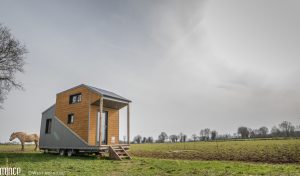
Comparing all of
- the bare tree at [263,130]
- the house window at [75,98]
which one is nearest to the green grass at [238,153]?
the house window at [75,98]

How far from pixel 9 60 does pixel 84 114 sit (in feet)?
30.5

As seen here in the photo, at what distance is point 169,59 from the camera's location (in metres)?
17.8

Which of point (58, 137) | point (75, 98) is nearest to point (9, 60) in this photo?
point (75, 98)

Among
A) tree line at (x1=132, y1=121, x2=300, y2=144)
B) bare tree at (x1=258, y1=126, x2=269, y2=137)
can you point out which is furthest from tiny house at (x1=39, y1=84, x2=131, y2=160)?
bare tree at (x1=258, y1=126, x2=269, y2=137)

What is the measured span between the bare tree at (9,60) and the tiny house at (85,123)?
13.8 feet

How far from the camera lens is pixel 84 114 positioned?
1597 centimetres

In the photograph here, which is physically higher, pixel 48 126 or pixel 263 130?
pixel 48 126

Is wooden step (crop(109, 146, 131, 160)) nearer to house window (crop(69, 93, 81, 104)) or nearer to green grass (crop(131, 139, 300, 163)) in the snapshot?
green grass (crop(131, 139, 300, 163))

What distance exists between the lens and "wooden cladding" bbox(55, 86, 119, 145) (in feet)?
51.2

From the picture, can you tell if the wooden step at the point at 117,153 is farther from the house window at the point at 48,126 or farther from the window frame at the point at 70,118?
the house window at the point at 48,126

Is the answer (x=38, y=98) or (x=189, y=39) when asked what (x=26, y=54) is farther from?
(x=189, y=39)

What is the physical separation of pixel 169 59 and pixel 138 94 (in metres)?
6.71

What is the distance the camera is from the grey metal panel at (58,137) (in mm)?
15766

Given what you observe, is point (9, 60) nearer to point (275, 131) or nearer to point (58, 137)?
point (58, 137)
